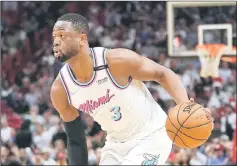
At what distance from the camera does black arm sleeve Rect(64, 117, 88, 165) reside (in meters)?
5.12

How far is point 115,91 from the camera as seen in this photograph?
Result: 4547 millimetres

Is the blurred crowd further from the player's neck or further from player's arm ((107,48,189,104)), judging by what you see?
the player's neck

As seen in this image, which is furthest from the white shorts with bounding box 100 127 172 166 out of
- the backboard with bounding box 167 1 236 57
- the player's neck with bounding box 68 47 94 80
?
the backboard with bounding box 167 1 236 57

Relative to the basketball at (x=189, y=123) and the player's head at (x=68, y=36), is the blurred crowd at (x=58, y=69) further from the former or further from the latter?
the player's head at (x=68, y=36)

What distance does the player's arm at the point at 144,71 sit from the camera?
4.47m

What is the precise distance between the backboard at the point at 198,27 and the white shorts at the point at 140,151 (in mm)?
5751

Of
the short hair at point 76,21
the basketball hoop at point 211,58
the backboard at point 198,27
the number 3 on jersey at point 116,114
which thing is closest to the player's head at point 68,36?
the short hair at point 76,21

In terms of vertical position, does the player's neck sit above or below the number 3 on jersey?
above

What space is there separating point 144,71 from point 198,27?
7656 mm

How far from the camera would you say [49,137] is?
34.4 ft

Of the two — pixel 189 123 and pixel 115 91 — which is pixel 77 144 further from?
pixel 189 123

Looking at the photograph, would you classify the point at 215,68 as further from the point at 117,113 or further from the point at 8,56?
the point at 117,113

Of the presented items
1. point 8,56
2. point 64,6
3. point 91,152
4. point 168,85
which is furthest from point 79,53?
point 64,6

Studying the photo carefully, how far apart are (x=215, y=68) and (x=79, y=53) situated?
6428 millimetres
